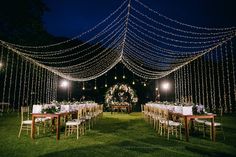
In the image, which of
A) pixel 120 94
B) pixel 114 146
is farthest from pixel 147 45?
pixel 120 94

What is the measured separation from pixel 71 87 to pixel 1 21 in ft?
27.0

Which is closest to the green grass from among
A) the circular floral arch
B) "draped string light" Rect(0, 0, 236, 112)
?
"draped string light" Rect(0, 0, 236, 112)

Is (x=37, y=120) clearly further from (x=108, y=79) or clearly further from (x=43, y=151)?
(x=108, y=79)

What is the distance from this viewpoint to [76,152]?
5.24 meters

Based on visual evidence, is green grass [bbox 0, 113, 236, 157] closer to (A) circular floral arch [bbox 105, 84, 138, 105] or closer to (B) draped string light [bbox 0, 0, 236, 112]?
(B) draped string light [bbox 0, 0, 236, 112]

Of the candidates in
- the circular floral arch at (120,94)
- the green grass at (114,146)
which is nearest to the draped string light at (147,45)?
the circular floral arch at (120,94)

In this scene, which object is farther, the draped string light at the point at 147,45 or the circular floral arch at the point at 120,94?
the circular floral arch at the point at 120,94

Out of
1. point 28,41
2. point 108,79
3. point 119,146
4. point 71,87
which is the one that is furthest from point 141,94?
point 119,146

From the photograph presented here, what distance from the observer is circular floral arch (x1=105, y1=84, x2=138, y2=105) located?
1878 centimetres

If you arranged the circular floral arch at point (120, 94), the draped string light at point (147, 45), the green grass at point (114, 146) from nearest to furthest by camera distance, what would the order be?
the green grass at point (114, 146) < the draped string light at point (147, 45) < the circular floral arch at point (120, 94)

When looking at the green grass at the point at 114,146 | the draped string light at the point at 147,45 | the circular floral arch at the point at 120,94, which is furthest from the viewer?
the circular floral arch at the point at 120,94

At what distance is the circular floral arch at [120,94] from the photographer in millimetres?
18781

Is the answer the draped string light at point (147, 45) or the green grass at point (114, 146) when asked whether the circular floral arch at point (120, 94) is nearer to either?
the draped string light at point (147, 45)

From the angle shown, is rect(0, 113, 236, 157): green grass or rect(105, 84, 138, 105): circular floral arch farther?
rect(105, 84, 138, 105): circular floral arch
